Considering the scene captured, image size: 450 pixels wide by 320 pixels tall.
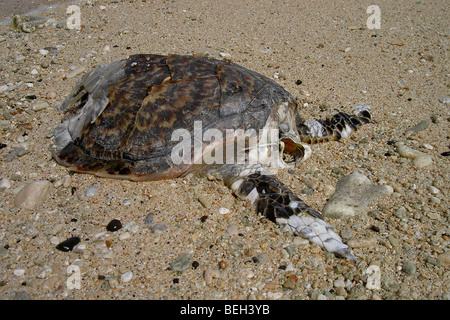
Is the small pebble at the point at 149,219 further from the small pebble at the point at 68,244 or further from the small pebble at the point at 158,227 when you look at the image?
the small pebble at the point at 68,244

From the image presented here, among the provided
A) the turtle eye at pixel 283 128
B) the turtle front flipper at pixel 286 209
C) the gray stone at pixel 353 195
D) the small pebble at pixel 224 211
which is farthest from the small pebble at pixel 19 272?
the turtle eye at pixel 283 128

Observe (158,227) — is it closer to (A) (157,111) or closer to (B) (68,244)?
(B) (68,244)

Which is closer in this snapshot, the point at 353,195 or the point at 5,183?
the point at 353,195

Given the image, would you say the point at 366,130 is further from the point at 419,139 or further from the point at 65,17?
the point at 65,17

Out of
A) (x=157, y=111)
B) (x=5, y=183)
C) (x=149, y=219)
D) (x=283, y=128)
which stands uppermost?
(x=157, y=111)

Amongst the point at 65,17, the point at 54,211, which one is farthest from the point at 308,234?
the point at 65,17

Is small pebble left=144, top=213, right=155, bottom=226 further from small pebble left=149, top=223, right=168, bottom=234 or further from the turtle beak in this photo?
the turtle beak

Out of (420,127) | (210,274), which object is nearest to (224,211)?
(210,274)

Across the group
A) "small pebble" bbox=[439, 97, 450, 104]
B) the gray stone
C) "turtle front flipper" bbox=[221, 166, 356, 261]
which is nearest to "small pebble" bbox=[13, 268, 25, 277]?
"turtle front flipper" bbox=[221, 166, 356, 261]
